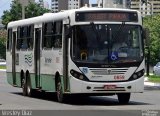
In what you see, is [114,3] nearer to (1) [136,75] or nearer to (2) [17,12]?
(2) [17,12]

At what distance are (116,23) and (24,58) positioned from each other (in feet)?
21.2

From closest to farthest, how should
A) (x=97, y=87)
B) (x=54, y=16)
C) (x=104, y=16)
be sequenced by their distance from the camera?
(x=97, y=87), (x=104, y=16), (x=54, y=16)

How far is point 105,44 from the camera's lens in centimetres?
2192

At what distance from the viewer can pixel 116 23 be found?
2222 cm

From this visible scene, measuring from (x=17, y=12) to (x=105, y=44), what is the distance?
68.1m

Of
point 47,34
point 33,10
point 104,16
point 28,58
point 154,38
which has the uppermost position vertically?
point 33,10

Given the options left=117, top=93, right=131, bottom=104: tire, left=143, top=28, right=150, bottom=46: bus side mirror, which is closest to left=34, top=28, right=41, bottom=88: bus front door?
left=117, top=93, right=131, bottom=104: tire

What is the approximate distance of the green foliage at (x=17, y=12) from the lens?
8906 cm

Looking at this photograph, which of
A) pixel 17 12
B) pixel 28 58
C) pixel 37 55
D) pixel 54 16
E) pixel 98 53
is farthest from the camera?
A: pixel 17 12

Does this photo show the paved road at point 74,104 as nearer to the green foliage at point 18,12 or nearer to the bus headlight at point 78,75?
the bus headlight at point 78,75

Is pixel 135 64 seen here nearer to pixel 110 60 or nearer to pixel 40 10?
pixel 110 60

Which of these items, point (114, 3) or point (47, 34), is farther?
point (114, 3)

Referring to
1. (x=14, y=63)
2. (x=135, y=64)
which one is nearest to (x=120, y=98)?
(x=135, y=64)

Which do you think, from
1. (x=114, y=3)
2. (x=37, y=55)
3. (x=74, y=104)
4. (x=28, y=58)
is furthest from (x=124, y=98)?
(x=114, y=3)
